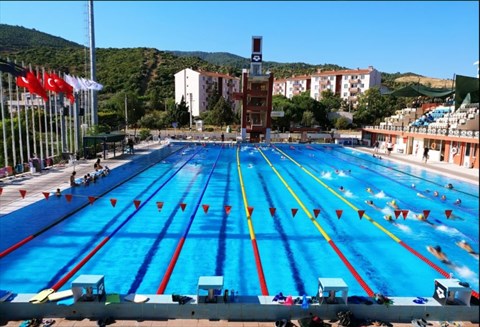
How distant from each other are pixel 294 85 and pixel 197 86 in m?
30.4

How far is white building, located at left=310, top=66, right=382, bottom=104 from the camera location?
8021 centimetres

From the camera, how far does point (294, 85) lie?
92500 millimetres

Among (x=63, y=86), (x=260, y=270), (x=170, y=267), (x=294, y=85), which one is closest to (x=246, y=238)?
(x=260, y=270)

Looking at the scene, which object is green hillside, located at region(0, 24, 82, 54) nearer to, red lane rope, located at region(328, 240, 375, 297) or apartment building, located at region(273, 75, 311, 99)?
red lane rope, located at region(328, 240, 375, 297)

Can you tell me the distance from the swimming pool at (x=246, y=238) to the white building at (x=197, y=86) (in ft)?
175

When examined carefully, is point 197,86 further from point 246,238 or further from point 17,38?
point 246,238

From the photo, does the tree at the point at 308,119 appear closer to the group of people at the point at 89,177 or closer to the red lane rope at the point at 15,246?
the group of people at the point at 89,177

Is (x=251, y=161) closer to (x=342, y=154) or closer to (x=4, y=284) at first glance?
(x=342, y=154)

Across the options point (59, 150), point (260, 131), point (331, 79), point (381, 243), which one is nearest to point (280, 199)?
point (381, 243)

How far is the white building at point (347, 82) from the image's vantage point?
80206 millimetres

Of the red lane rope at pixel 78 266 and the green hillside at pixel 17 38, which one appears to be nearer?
the red lane rope at pixel 78 266

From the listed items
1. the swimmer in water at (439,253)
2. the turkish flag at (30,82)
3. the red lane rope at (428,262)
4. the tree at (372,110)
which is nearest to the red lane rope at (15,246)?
the turkish flag at (30,82)

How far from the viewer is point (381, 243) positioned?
38.9 ft

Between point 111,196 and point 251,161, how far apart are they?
48.7 ft
